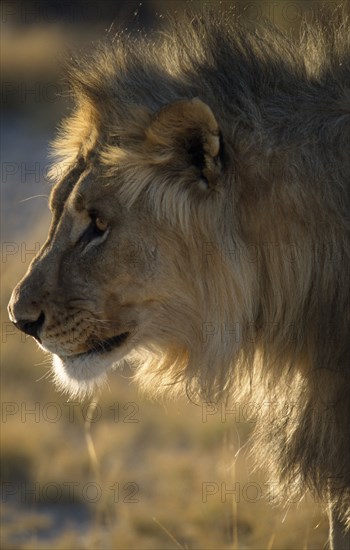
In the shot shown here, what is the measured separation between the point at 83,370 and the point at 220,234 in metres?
0.63

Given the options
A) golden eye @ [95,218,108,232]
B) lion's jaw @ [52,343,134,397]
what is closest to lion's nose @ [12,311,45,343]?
lion's jaw @ [52,343,134,397]

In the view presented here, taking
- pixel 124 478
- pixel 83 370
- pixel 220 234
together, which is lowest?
pixel 124 478

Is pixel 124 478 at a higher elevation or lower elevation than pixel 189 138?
lower

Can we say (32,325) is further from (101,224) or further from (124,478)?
(124,478)

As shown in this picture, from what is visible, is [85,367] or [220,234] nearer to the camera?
[220,234]

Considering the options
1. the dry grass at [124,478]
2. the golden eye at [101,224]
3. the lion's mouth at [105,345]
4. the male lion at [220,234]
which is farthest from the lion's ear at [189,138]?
the dry grass at [124,478]

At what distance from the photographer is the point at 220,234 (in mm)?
3115

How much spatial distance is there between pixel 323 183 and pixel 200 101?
16.6 inches

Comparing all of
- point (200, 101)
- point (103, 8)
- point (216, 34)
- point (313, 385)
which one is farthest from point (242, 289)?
point (103, 8)

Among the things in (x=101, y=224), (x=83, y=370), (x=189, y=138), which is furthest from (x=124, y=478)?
(x=189, y=138)

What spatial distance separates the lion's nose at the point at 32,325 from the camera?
3.31 m

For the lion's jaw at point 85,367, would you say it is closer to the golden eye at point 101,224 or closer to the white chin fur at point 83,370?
the white chin fur at point 83,370

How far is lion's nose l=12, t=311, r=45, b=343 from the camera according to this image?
10.9ft

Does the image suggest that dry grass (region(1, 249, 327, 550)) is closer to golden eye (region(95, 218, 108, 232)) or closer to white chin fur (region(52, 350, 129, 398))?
white chin fur (region(52, 350, 129, 398))
